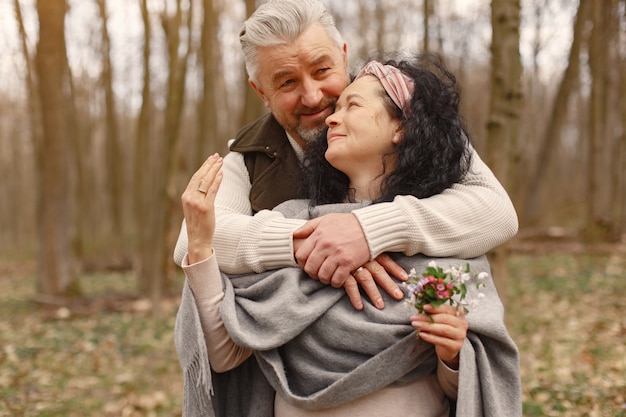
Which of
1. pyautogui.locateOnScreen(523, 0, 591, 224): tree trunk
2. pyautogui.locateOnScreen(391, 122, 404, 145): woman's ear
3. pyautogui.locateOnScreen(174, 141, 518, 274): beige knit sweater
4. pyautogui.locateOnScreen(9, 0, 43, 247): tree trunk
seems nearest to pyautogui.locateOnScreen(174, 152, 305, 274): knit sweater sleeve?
pyautogui.locateOnScreen(174, 141, 518, 274): beige knit sweater

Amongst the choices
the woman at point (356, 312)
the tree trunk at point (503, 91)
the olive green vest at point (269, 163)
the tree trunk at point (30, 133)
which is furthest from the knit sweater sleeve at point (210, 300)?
the tree trunk at point (30, 133)

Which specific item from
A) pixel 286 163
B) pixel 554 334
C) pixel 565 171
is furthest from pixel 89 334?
pixel 565 171

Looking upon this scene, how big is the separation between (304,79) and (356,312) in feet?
2.96

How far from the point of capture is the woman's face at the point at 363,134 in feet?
6.12

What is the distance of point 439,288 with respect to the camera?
1.54 m

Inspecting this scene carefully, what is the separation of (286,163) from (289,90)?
0.28 metres

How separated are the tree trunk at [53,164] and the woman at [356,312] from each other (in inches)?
320

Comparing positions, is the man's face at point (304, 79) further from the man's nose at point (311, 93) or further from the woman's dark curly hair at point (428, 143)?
the woman's dark curly hair at point (428, 143)

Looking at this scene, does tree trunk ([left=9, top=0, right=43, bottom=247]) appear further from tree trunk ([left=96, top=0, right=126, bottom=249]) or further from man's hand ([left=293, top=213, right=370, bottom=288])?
man's hand ([left=293, top=213, right=370, bottom=288])

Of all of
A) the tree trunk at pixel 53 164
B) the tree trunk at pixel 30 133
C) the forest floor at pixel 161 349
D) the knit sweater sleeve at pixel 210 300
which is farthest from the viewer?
the tree trunk at pixel 30 133

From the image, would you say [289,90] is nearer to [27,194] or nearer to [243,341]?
[243,341]

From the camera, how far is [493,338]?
1.74m

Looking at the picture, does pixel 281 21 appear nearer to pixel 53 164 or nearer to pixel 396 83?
pixel 396 83

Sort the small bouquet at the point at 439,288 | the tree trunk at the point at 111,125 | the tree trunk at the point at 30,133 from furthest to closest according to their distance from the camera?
the tree trunk at the point at 111,125, the tree trunk at the point at 30,133, the small bouquet at the point at 439,288
